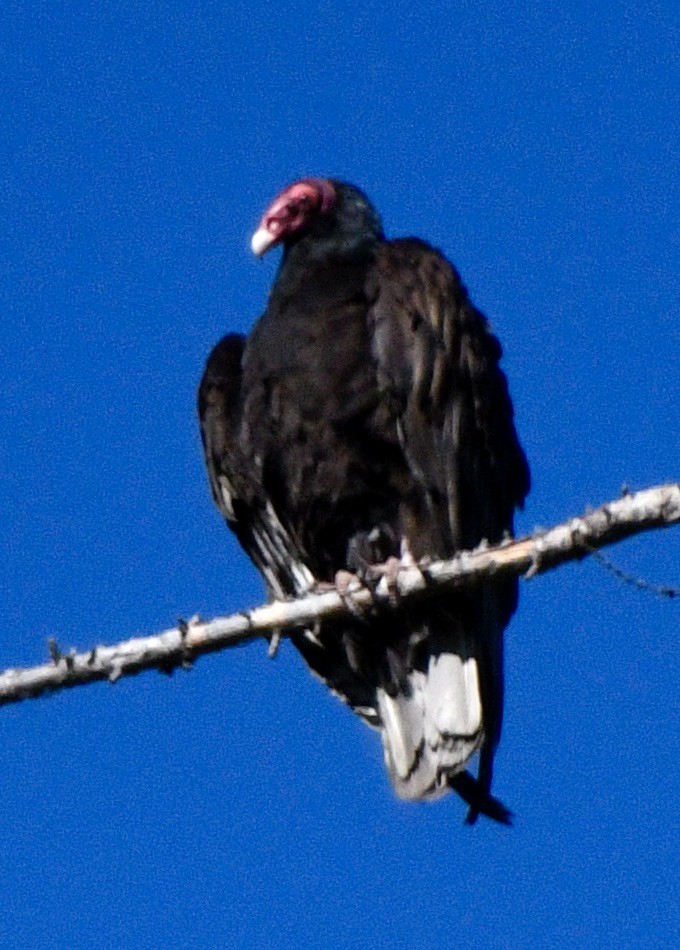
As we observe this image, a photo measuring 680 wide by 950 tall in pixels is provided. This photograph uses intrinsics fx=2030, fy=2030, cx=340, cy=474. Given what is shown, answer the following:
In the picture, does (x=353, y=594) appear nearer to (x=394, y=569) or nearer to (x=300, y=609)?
(x=394, y=569)

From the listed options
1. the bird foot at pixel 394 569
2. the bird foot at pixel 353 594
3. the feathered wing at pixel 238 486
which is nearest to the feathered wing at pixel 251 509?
the feathered wing at pixel 238 486

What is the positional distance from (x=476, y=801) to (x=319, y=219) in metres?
1.66

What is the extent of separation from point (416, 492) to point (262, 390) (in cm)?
47

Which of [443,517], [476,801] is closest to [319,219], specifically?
[443,517]

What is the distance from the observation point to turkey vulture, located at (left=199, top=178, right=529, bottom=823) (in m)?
4.59

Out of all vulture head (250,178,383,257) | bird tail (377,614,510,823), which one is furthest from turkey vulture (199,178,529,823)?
vulture head (250,178,383,257)

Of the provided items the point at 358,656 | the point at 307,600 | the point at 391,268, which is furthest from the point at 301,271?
the point at 307,600

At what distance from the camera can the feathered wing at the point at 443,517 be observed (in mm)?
4570

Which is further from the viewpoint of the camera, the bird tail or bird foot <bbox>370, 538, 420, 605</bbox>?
the bird tail

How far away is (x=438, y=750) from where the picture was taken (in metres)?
4.59

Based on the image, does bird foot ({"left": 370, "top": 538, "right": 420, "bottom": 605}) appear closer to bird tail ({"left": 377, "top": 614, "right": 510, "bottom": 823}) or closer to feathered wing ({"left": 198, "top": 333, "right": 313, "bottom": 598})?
bird tail ({"left": 377, "top": 614, "right": 510, "bottom": 823})

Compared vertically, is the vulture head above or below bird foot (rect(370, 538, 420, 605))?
above

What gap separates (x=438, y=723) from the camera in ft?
15.1

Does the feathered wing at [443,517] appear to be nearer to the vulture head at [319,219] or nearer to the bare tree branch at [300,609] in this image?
the vulture head at [319,219]
